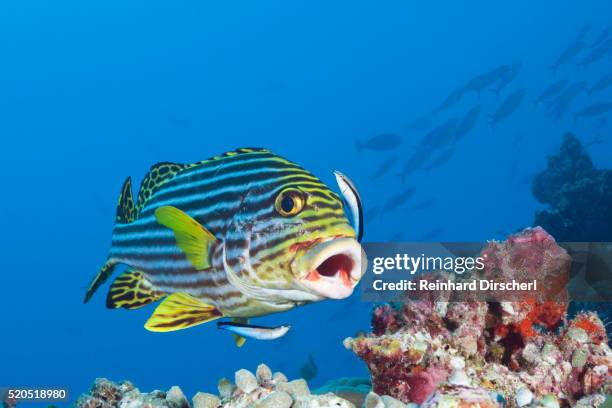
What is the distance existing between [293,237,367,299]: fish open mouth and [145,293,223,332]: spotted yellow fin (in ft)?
2.31

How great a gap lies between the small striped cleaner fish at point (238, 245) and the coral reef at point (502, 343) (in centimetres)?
125

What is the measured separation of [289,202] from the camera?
2.51 metres

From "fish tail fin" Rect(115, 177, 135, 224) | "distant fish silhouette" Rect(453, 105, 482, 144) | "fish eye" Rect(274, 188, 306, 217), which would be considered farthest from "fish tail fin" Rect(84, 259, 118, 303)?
"distant fish silhouette" Rect(453, 105, 482, 144)

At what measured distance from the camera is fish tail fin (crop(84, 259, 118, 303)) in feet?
10.9

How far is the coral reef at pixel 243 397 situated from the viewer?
9.64ft

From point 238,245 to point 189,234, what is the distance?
0.26 meters

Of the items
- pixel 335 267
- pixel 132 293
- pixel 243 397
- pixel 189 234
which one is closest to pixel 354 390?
pixel 243 397

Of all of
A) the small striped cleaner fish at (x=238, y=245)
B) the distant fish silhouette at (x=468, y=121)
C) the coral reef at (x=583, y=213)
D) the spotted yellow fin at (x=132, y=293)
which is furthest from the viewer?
the distant fish silhouette at (x=468, y=121)

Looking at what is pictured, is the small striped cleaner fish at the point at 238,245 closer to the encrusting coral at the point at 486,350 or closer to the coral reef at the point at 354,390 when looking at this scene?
the encrusting coral at the point at 486,350

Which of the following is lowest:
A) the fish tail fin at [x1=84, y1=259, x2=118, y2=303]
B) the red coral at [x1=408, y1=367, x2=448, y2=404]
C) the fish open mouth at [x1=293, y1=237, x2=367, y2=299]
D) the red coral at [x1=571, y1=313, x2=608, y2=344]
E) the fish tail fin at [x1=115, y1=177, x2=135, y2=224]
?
the red coral at [x1=408, y1=367, x2=448, y2=404]

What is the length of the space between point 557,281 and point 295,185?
286 centimetres

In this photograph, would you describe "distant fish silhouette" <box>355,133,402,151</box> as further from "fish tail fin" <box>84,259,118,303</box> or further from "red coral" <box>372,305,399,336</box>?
"fish tail fin" <box>84,259,118,303</box>

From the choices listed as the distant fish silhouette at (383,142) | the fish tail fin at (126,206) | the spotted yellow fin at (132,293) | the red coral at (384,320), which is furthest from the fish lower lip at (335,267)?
the distant fish silhouette at (383,142)

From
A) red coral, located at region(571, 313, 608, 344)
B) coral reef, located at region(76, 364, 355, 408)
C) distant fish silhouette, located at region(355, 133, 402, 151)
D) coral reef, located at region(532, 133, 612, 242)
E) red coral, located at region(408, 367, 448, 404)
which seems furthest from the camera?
distant fish silhouette, located at region(355, 133, 402, 151)
